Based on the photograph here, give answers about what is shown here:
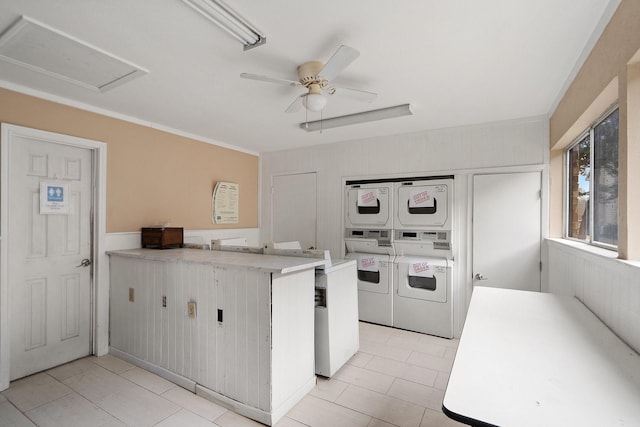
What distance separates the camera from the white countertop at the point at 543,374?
0.81m

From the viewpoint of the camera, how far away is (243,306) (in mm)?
2139

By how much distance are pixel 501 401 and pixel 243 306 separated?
1671 mm

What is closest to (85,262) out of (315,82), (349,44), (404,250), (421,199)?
(315,82)

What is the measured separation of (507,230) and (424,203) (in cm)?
94

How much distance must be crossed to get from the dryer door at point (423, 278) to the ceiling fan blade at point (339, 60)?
2586mm

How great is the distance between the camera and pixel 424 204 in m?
3.71

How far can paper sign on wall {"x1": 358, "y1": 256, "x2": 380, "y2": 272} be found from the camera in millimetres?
3935

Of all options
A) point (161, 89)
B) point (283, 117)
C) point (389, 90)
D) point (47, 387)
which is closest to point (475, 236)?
point (389, 90)

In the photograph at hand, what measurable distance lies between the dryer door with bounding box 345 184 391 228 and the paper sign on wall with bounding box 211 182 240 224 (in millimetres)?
1755

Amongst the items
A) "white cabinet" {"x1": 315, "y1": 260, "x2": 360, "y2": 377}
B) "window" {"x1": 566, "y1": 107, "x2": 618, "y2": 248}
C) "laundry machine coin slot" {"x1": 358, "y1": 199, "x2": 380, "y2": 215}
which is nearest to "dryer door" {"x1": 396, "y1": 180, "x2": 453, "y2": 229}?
"laundry machine coin slot" {"x1": 358, "y1": 199, "x2": 380, "y2": 215}

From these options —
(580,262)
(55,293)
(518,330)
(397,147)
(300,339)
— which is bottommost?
(300,339)

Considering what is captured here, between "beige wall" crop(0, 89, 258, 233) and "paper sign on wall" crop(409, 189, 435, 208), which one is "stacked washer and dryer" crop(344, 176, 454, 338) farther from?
"beige wall" crop(0, 89, 258, 233)

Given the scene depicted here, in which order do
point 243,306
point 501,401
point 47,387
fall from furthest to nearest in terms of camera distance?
point 47,387 → point 243,306 → point 501,401

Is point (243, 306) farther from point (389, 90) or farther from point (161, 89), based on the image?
point (389, 90)
